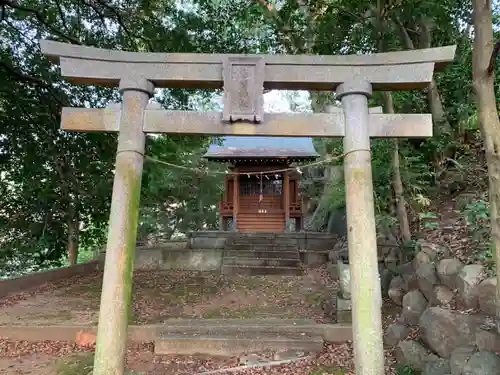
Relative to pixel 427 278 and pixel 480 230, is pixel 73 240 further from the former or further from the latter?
pixel 480 230

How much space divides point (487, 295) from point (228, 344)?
10.8 ft

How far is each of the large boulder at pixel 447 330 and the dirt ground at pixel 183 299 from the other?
8.23 feet

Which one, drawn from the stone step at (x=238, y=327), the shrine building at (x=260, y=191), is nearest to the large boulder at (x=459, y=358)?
the stone step at (x=238, y=327)

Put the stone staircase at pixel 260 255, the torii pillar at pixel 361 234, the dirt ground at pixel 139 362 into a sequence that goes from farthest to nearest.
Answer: the stone staircase at pixel 260 255
the dirt ground at pixel 139 362
the torii pillar at pixel 361 234

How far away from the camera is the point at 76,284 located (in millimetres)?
9438

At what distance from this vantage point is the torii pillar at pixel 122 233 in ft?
10.4

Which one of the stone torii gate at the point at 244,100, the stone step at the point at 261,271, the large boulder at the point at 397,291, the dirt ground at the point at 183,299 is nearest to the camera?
the stone torii gate at the point at 244,100

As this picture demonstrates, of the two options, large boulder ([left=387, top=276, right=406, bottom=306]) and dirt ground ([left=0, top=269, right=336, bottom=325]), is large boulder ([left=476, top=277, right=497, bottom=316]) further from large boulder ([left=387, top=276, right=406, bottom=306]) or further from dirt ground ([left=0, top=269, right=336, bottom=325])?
dirt ground ([left=0, top=269, right=336, bottom=325])

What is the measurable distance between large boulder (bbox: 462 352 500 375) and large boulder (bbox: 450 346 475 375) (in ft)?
0.20

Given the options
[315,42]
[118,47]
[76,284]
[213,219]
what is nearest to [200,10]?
[118,47]

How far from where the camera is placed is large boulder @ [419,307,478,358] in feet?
11.5

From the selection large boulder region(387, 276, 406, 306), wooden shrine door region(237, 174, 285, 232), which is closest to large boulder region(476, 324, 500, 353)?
large boulder region(387, 276, 406, 306)

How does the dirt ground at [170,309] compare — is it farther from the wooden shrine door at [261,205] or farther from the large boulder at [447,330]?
the wooden shrine door at [261,205]

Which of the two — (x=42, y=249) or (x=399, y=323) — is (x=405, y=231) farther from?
(x=42, y=249)
